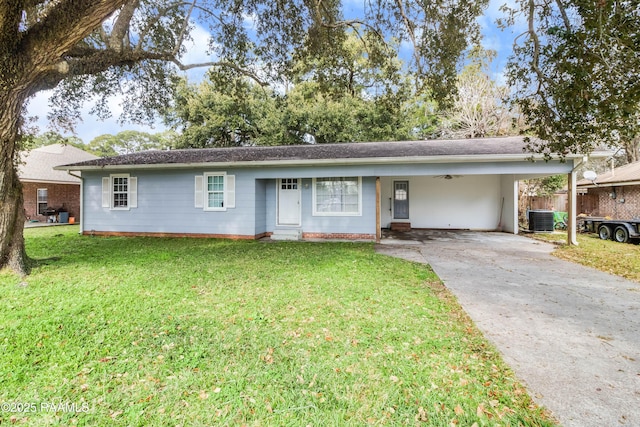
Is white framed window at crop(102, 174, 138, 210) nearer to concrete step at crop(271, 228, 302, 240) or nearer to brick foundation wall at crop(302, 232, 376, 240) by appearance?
concrete step at crop(271, 228, 302, 240)

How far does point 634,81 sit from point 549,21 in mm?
2149

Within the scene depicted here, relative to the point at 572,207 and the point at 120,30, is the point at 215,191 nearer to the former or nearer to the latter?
the point at 120,30

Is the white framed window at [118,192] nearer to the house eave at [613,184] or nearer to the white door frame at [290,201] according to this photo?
the white door frame at [290,201]

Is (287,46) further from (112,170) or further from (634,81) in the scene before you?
(112,170)

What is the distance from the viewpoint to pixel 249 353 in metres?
2.77

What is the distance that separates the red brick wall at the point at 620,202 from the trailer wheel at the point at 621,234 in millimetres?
2370

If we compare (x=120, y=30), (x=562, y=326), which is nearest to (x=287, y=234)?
(x=120, y=30)

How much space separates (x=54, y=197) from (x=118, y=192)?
32.3ft

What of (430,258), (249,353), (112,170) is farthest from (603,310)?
(112,170)

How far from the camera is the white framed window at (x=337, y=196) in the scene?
9984 millimetres

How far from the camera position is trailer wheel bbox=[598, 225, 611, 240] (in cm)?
1020

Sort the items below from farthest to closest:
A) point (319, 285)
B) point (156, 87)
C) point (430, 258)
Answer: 1. point (156, 87)
2. point (430, 258)
3. point (319, 285)

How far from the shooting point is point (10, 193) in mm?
5086

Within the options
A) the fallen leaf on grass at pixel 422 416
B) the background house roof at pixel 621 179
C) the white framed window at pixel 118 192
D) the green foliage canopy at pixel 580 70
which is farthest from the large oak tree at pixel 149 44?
the background house roof at pixel 621 179
